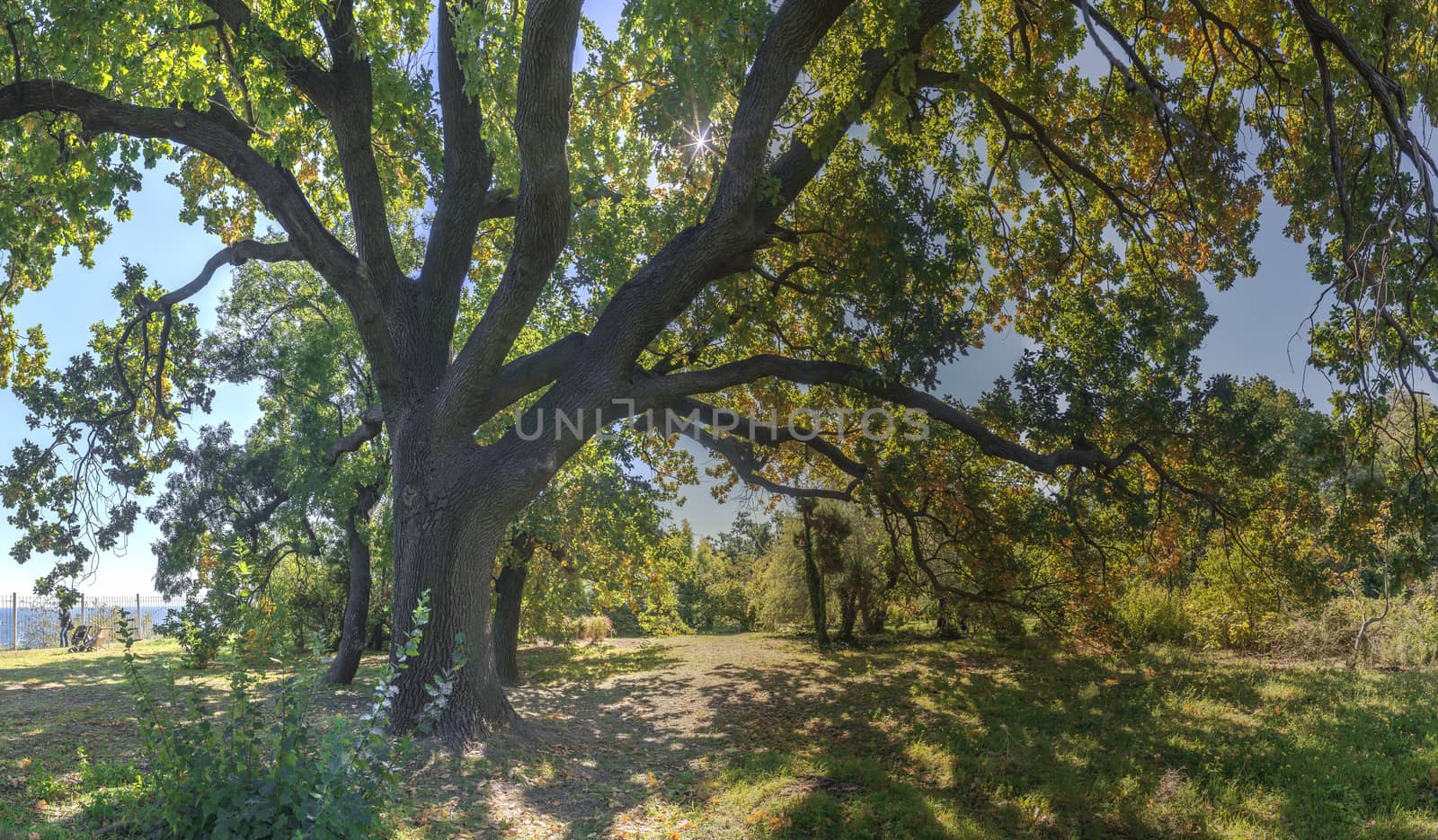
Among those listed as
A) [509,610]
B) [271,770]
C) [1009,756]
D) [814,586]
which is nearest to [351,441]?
[509,610]

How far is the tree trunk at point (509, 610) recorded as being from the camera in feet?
41.5

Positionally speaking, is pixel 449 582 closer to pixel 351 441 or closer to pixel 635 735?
pixel 635 735

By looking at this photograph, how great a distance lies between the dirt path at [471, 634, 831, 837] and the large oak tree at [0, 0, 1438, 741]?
112cm

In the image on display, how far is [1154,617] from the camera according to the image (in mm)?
14336

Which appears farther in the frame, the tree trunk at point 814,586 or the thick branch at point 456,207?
the tree trunk at point 814,586

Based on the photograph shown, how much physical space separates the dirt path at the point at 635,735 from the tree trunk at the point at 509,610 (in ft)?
1.92

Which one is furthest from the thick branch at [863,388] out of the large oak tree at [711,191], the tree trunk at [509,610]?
the tree trunk at [509,610]

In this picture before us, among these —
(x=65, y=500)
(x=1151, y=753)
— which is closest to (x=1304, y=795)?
(x=1151, y=753)

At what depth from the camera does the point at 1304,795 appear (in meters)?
5.90

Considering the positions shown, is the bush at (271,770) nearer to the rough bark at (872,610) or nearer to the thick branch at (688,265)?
the thick branch at (688,265)

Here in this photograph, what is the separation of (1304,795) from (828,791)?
3.58 metres

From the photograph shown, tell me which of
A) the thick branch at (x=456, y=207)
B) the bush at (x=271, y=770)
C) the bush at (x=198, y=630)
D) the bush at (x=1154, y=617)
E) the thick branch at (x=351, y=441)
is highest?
the thick branch at (x=456, y=207)

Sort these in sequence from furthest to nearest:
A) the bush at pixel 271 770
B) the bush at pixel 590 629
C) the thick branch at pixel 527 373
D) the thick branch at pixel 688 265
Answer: the bush at pixel 590 629 < the thick branch at pixel 527 373 < the thick branch at pixel 688 265 < the bush at pixel 271 770

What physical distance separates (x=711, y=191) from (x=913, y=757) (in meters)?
6.75
